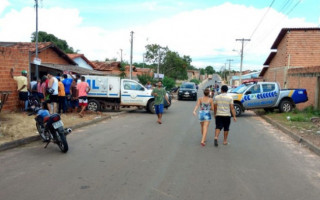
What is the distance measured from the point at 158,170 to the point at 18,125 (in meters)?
5.92

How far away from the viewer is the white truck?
15.6 m

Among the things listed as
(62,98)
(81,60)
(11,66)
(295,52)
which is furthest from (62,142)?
(81,60)

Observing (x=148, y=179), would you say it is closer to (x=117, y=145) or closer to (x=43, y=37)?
(x=117, y=145)

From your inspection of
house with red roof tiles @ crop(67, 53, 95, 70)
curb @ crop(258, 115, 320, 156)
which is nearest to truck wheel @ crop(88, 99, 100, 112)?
curb @ crop(258, 115, 320, 156)

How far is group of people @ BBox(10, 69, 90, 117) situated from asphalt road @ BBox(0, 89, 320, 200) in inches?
118

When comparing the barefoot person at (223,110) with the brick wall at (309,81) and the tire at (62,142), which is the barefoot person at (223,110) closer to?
the tire at (62,142)

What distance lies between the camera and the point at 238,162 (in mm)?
6418

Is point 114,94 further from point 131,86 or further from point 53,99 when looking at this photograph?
point 53,99

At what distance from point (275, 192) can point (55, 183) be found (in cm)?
352

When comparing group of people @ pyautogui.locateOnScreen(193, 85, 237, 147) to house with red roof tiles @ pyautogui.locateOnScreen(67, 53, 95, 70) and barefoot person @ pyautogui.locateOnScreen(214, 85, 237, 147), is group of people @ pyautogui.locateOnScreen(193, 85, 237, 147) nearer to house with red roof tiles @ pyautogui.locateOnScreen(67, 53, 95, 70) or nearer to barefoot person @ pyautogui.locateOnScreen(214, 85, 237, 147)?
barefoot person @ pyautogui.locateOnScreen(214, 85, 237, 147)

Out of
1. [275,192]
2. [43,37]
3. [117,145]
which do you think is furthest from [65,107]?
[43,37]

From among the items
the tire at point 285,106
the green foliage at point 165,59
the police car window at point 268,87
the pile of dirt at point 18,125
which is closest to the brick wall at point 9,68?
the pile of dirt at point 18,125

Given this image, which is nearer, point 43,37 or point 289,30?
point 289,30

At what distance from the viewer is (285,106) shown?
1622 cm
